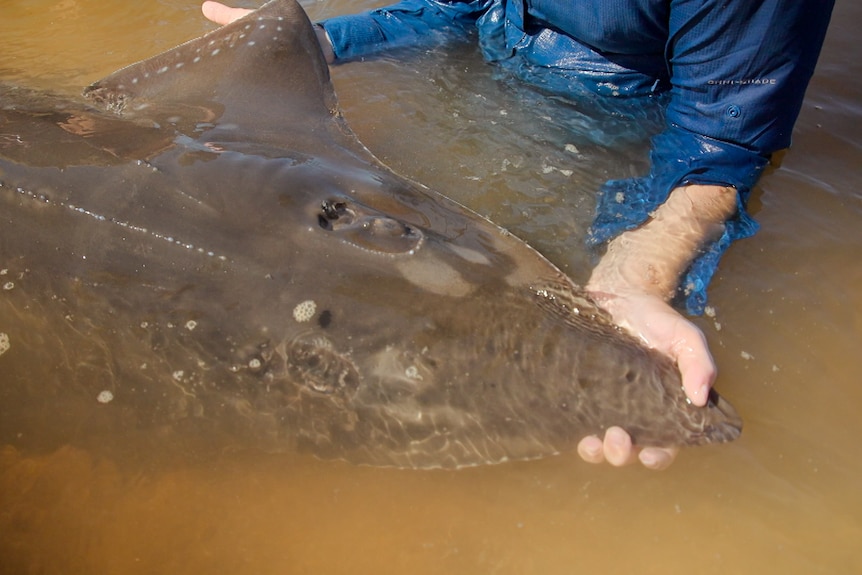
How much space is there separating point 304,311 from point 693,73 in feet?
7.96

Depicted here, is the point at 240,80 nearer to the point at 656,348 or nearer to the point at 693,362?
the point at 656,348

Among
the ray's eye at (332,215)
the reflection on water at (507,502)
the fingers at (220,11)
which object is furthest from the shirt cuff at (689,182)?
the fingers at (220,11)

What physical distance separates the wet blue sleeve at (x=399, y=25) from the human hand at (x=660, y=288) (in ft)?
8.41

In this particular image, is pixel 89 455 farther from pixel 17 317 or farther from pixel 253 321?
pixel 253 321

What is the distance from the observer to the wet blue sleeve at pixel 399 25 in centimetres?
453

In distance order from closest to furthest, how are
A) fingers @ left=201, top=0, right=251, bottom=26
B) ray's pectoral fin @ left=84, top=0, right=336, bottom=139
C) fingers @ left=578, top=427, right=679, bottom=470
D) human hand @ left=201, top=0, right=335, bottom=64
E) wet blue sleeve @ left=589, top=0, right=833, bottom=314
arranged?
fingers @ left=578, top=427, right=679, bottom=470
wet blue sleeve @ left=589, top=0, right=833, bottom=314
ray's pectoral fin @ left=84, top=0, right=336, bottom=139
human hand @ left=201, top=0, right=335, bottom=64
fingers @ left=201, top=0, right=251, bottom=26

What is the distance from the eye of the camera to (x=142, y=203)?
7.75ft

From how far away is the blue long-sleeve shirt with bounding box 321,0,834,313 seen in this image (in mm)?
2832

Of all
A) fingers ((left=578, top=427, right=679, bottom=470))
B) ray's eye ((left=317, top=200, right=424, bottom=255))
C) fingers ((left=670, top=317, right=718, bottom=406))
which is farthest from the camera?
ray's eye ((left=317, top=200, right=424, bottom=255))

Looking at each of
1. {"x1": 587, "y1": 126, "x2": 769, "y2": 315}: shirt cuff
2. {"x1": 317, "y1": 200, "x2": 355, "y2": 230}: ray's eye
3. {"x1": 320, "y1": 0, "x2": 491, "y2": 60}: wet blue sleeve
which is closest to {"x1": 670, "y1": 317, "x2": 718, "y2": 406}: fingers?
{"x1": 587, "y1": 126, "x2": 769, "y2": 315}: shirt cuff

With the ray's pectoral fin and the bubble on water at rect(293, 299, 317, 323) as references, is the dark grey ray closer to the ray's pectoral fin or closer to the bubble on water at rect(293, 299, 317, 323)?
the bubble on water at rect(293, 299, 317, 323)

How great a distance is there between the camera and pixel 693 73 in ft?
10.3

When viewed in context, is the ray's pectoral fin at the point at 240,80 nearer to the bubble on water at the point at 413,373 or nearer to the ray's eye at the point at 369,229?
the ray's eye at the point at 369,229

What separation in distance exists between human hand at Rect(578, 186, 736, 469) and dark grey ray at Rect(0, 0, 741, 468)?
7cm
